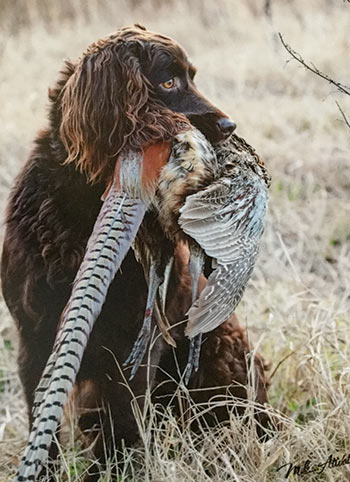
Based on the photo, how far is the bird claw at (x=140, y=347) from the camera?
7.49 ft

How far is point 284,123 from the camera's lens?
19.5ft

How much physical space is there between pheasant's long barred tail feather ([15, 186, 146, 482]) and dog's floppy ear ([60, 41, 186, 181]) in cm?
13

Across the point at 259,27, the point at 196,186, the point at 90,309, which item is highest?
the point at 259,27

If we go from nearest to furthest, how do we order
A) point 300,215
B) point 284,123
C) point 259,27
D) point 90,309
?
1. point 90,309
2. point 300,215
3. point 284,123
4. point 259,27

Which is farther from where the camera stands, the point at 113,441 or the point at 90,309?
the point at 113,441

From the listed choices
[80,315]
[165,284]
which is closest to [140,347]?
[165,284]

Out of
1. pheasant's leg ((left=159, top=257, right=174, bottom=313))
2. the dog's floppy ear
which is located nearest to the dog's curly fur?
the dog's floppy ear

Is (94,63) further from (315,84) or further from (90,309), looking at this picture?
(315,84)

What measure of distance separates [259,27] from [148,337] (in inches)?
231

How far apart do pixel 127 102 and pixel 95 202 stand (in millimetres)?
321

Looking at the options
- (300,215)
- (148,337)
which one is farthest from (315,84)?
(148,337)

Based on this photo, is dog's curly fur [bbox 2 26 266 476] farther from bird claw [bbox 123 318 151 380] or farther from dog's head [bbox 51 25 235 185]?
bird claw [bbox 123 318 151 380]

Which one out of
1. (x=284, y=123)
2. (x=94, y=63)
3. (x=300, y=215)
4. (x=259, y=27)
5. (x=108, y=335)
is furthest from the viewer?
(x=259, y=27)

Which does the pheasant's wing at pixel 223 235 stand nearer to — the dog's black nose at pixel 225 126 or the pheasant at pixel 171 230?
the pheasant at pixel 171 230
